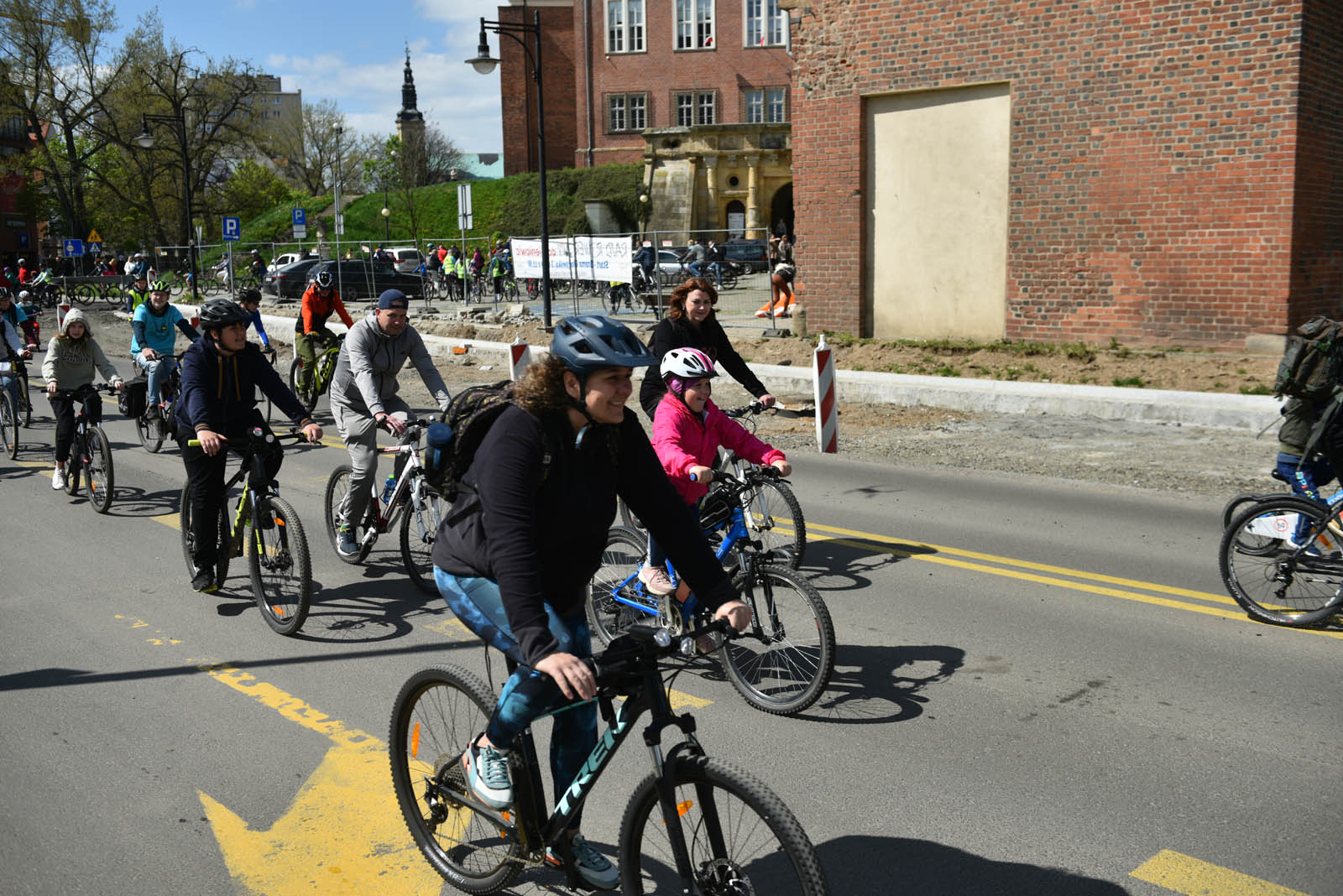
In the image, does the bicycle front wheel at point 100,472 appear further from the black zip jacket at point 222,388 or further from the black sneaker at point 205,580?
the black zip jacket at point 222,388

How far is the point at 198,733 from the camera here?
18.1 ft

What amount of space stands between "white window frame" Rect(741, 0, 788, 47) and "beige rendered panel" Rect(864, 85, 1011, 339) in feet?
162

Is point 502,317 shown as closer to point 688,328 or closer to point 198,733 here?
point 688,328

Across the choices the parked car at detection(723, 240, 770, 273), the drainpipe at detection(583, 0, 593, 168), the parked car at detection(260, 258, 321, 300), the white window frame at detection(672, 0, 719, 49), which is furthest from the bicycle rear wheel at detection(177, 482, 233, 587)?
the white window frame at detection(672, 0, 719, 49)

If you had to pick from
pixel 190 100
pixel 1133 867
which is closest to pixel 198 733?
pixel 1133 867

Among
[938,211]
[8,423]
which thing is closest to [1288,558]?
[938,211]

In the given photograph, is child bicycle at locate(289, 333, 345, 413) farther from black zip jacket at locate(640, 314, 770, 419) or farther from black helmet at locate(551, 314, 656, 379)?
black helmet at locate(551, 314, 656, 379)

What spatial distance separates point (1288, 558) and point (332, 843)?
5.56 m

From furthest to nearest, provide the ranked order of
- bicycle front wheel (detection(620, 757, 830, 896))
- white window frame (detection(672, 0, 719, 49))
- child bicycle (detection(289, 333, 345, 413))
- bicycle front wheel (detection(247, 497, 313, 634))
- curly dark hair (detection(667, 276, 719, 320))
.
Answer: white window frame (detection(672, 0, 719, 49)) → child bicycle (detection(289, 333, 345, 413)) → curly dark hair (detection(667, 276, 719, 320)) → bicycle front wheel (detection(247, 497, 313, 634)) → bicycle front wheel (detection(620, 757, 830, 896))

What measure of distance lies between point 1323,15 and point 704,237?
114 feet

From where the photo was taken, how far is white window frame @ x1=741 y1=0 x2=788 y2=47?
66.4m

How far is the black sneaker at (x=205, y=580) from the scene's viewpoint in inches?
312

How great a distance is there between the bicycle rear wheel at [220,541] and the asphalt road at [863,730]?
0.22 m

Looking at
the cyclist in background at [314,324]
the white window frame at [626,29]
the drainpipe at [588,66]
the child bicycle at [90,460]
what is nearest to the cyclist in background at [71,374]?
the child bicycle at [90,460]
